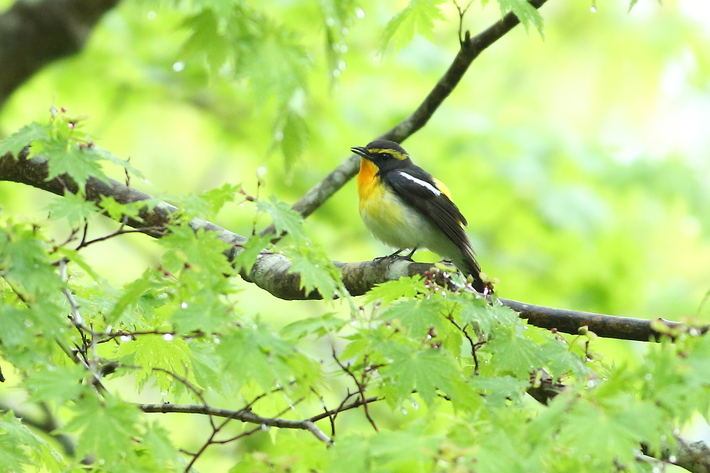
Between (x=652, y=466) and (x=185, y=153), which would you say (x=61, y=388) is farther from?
(x=185, y=153)

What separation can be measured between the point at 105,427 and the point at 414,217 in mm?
4050

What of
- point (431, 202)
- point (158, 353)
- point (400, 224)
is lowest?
point (158, 353)

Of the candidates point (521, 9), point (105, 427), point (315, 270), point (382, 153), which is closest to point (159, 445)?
point (105, 427)

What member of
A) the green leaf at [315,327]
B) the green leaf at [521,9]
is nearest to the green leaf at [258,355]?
the green leaf at [315,327]

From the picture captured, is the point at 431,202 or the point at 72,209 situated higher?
the point at 431,202

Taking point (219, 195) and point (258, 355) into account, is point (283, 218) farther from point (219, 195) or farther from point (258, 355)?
point (258, 355)

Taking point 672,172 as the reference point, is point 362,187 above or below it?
below

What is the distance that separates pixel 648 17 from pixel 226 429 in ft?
25.8

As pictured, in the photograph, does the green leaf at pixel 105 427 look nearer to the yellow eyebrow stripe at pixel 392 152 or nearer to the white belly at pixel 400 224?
the white belly at pixel 400 224

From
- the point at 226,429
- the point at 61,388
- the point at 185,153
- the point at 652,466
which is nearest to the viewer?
the point at 61,388

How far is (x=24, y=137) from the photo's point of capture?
2.08m

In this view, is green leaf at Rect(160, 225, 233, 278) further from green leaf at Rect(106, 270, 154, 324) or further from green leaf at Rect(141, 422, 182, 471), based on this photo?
green leaf at Rect(141, 422, 182, 471)

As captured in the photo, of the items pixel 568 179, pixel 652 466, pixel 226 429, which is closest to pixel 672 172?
pixel 568 179

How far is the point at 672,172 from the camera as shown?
8.16 meters
